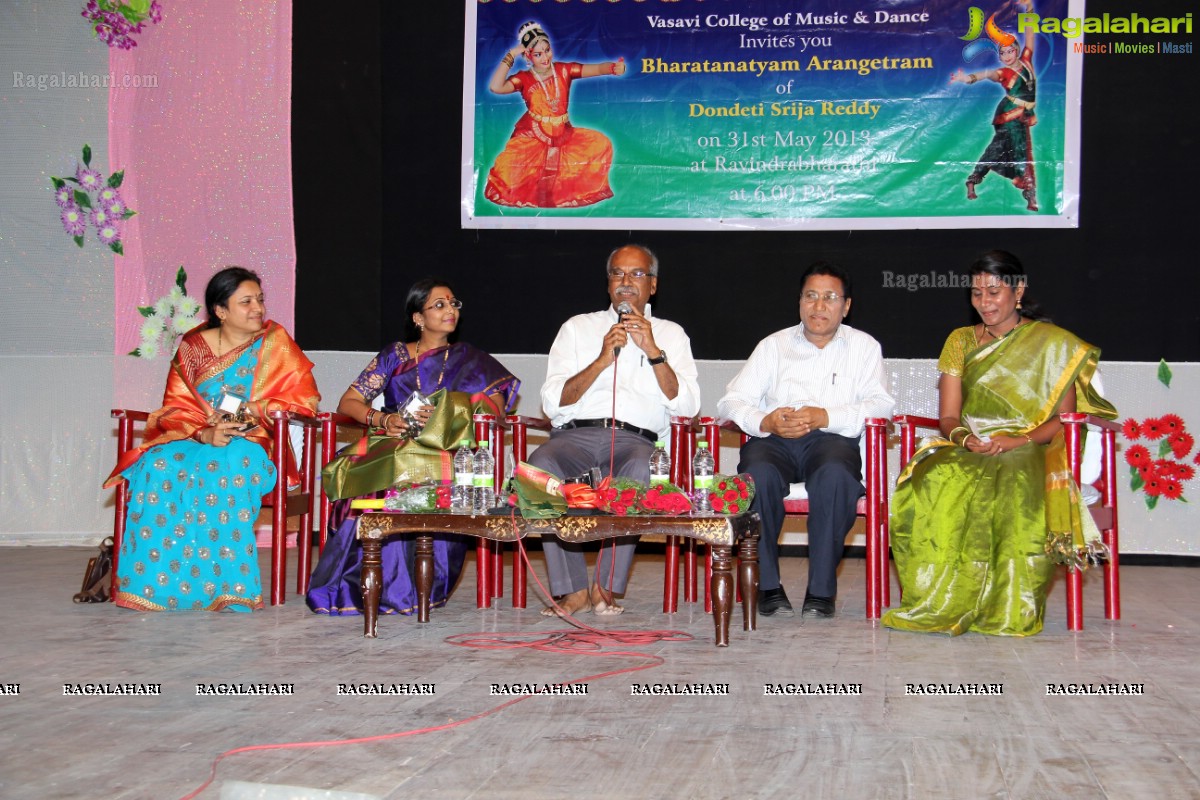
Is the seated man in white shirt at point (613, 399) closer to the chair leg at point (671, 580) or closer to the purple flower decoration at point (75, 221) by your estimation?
the chair leg at point (671, 580)

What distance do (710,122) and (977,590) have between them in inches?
115

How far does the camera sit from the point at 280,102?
6254 mm

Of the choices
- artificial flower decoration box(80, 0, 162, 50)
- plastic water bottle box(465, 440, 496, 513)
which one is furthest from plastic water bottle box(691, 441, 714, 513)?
artificial flower decoration box(80, 0, 162, 50)

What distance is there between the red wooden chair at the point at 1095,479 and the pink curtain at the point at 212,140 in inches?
142

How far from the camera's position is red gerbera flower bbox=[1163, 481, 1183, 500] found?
5.67 meters

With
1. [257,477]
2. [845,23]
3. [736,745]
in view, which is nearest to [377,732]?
[736,745]

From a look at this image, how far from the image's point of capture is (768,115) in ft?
19.2

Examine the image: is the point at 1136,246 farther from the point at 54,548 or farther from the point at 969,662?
the point at 54,548

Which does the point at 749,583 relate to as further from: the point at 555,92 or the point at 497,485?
the point at 555,92

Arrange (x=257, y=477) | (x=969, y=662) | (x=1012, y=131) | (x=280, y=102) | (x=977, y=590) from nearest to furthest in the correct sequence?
1. (x=969, y=662)
2. (x=977, y=590)
3. (x=257, y=477)
4. (x=1012, y=131)
5. (x=280, y=102)

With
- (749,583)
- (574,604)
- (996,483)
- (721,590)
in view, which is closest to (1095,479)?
(996,483)

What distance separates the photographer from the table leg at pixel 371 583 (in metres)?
3.68

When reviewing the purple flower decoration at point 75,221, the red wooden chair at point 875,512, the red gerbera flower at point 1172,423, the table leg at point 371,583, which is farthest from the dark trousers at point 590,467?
the purple flower decoration at point 75,221

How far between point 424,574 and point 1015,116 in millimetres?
3636
